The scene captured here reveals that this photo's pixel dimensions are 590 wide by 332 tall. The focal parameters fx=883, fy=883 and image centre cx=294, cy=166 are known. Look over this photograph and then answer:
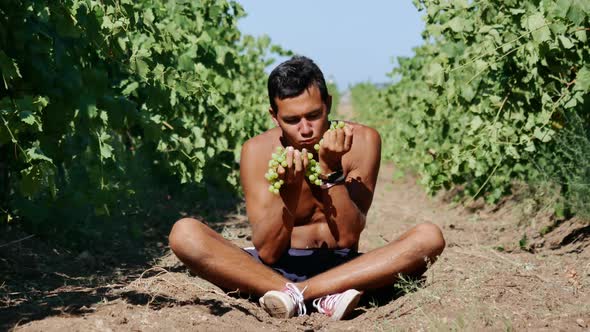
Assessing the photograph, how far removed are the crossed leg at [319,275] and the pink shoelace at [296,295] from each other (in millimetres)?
37

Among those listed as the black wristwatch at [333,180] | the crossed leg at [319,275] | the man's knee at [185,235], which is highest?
the black wristwatch at [333,180]

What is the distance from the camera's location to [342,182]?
13.1 feet

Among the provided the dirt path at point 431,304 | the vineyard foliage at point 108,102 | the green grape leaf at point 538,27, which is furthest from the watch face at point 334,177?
the green grape leaf at point 538,27

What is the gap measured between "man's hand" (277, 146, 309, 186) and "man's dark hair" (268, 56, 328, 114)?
39cm

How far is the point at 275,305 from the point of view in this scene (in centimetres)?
384

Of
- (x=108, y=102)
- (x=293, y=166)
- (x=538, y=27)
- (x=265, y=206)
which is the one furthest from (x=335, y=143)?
(x=538, y=27)

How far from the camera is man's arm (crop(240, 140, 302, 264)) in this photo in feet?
12.7

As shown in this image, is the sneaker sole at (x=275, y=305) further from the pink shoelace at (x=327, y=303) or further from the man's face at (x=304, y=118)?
the man's face at (x=304, y=118)

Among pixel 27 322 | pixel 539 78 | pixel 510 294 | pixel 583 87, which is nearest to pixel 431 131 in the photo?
pixel 539 78

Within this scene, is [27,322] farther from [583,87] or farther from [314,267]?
[583,87]

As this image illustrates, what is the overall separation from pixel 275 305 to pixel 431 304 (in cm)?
67

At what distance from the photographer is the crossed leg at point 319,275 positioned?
3.97 m

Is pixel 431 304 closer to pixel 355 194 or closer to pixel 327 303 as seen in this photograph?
pixel 327 303

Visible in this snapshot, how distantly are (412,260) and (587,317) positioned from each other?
0.85m
